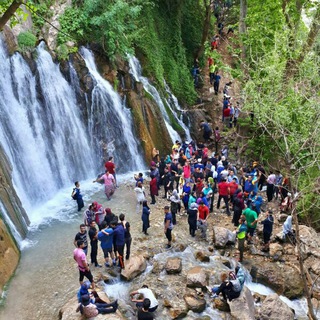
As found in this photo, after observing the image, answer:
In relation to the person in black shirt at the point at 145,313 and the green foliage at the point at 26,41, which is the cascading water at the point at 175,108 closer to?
the green foliage at the point at 26,41

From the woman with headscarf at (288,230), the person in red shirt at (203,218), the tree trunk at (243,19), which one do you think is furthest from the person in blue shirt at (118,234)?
the tree trunk at (243,19)

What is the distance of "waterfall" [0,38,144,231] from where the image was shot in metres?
14.7

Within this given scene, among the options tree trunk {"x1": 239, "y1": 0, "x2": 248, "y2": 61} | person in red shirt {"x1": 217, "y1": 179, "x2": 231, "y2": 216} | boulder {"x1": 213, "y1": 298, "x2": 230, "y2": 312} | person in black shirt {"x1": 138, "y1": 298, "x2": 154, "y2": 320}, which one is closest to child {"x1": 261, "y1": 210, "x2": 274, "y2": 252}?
person in red shirt {"x1": 217, "y1": 179, "x2": 231, "y2": 216}

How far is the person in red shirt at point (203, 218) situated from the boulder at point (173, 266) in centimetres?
209

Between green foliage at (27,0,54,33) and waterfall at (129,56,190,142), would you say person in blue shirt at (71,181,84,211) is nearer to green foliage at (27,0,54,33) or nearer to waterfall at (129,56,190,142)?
green foliage at (27,0,54,33)

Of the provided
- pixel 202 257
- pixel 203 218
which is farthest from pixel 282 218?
pixel 202 257

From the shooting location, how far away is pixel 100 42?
737 inches

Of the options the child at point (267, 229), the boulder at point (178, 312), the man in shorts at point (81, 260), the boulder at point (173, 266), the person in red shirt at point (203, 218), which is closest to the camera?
the man in shorts at point (81, 260)

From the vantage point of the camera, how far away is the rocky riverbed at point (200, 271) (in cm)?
991

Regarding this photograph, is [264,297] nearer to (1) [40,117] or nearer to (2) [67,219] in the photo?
(2) [67,219]

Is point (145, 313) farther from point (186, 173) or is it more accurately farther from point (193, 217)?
point (186, 173)

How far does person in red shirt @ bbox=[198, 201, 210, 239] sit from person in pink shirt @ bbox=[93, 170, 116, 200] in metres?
3.80

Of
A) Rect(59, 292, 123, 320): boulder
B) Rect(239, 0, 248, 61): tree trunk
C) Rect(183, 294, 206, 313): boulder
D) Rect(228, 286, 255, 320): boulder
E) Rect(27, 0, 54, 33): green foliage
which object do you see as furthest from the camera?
Rect(239, 0, 248, 61): tree trunk

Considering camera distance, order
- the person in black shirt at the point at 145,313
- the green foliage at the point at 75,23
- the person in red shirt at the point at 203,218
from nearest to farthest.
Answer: the person in black shirt at the point at 145,313 → the person in red shirt at the point at 203,218 → the green foliage at the point at 75,23
